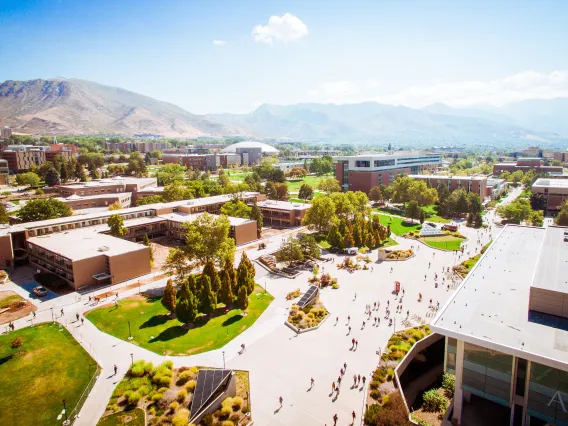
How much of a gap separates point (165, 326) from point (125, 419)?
1099 centimetres

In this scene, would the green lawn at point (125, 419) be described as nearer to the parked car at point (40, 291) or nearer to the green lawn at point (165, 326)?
the green lawn at point (165, 326)

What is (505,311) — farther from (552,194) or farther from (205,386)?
(552,194)

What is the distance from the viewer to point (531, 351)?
17.8m

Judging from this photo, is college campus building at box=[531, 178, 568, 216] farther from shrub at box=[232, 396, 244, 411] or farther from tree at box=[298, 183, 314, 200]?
shrub at box=[232, 396, 244, 411]

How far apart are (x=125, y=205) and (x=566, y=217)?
87.1m

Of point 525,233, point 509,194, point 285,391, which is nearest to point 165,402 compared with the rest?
point 285,391

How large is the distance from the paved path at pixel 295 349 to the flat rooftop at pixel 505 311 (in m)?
7.52

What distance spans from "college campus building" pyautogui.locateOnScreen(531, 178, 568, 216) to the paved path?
56.2 meters

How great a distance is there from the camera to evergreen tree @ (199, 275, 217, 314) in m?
32.1

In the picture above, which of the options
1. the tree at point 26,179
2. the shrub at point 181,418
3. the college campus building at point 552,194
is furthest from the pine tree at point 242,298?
the tree at point 26,179

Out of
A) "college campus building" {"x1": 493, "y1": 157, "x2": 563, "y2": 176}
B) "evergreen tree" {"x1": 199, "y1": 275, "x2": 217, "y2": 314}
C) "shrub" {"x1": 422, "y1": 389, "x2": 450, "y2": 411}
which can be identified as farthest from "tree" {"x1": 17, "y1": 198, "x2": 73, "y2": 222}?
"college campus building" {"x1": 493, "y1": 157, "x2": 563, "y2": 176}

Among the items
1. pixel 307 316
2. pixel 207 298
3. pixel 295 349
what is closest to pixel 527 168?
pixel 307 316

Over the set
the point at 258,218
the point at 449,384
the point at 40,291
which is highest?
the point at 258,218

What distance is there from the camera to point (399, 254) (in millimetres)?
51656
